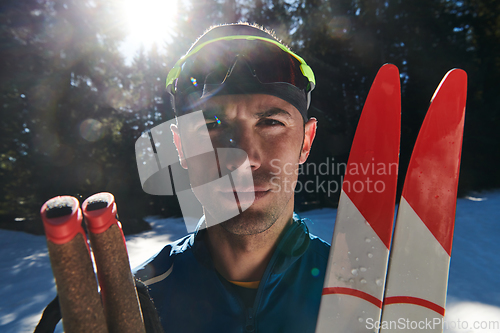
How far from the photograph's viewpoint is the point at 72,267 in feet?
2.19

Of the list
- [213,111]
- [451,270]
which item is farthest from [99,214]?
[451,270]

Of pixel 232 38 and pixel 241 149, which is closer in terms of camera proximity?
pixel 241 149

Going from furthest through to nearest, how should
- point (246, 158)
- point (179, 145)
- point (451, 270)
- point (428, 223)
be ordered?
point (451, 270)
point (179, 145)
point (428, 223)
point (246, 158)

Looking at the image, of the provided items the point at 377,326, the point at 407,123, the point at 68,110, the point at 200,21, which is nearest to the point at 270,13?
the point at 200,21

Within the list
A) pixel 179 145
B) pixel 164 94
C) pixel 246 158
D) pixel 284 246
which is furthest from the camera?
pixel 164 94

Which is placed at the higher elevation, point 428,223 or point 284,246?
point 284,246

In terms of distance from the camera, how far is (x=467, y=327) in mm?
3387

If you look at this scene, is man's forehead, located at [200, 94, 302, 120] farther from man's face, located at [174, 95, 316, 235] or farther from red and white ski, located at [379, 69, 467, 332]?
red and white ski, located at [379, 69, 467, 332]

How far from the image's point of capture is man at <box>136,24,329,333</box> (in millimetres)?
1457

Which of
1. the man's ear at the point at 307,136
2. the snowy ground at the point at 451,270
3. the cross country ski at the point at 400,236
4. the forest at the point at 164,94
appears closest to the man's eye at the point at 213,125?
the man's ear at the point at 307,136

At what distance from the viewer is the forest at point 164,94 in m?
9.46

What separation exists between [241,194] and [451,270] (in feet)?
18.8

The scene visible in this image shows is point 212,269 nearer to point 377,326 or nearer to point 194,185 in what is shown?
point 194,185

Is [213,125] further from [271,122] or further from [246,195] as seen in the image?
[246,195]
